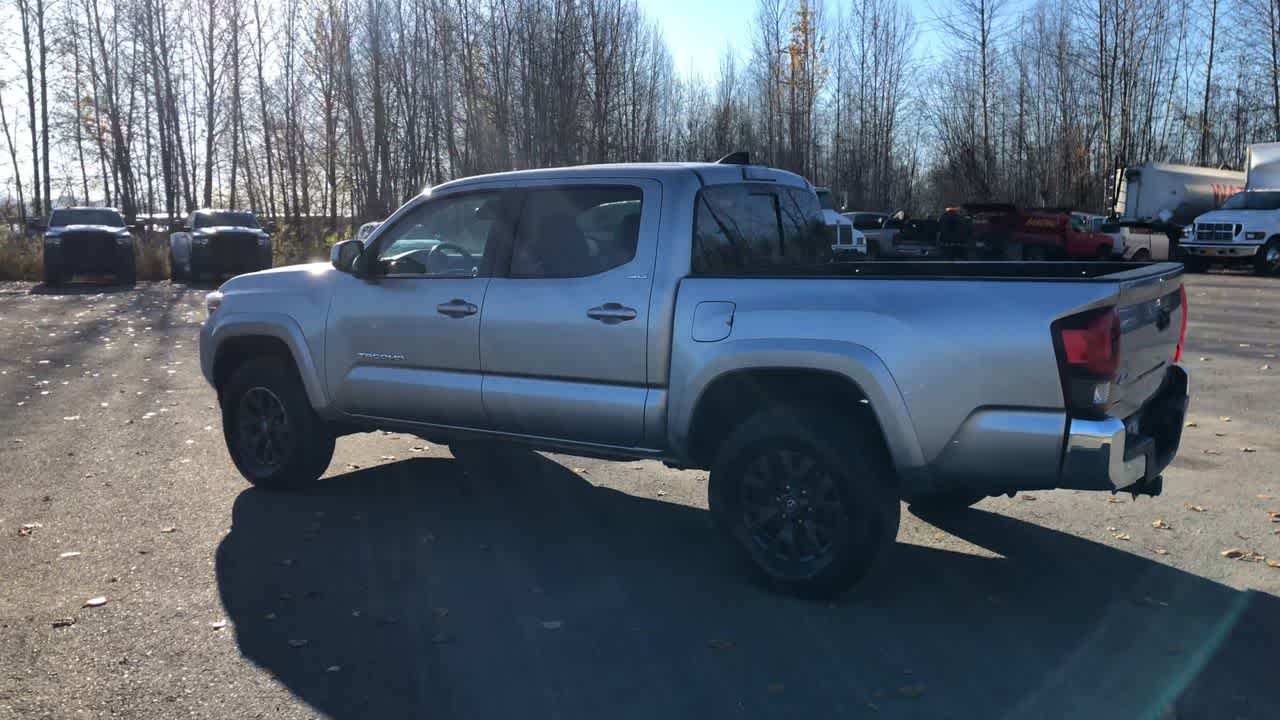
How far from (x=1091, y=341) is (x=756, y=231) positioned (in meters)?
2.01

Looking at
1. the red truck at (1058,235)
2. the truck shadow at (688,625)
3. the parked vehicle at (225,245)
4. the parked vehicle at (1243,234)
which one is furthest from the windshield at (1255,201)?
the truck shadow at (688,625)

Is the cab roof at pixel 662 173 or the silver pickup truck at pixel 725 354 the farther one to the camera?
the cab roof at pixel 662 173

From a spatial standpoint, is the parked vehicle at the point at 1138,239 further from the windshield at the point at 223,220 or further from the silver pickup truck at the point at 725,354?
the silver pickup truck at the point at 725,354

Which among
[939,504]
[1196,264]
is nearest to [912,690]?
[939,504]

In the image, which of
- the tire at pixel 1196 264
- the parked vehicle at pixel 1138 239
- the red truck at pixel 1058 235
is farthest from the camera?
the parked vehicle at pixel 1138 239

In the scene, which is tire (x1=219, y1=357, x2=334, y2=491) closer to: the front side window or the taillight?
the front side window

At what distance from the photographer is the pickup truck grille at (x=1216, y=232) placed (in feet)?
86.0

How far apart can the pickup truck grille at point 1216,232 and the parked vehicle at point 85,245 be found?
27168 millimetres

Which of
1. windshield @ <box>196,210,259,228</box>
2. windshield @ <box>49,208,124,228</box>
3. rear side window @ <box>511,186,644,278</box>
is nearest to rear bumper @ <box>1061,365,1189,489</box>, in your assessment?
rear side window @ <box>511,186,644,278</box>

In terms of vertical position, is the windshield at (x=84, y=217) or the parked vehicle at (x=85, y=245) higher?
the windshield at (x=84, y=217)

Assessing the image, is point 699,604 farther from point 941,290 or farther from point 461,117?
point 461,117

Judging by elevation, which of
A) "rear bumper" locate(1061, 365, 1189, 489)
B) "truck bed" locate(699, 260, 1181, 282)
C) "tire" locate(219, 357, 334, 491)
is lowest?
"tire" locate(219, 357, 334, 491)

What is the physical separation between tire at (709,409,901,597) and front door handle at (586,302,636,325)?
77 centimetres

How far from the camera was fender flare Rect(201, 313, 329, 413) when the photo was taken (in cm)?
625
